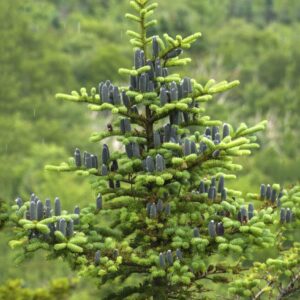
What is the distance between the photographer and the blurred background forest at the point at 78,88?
4572 centimetres

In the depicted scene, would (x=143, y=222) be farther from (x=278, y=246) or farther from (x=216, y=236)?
(x=278, y=246)

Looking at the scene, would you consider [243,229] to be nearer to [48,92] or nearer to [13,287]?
[13,287]

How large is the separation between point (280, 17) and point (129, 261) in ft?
363

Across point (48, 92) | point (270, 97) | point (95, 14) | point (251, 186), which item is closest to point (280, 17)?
point (95, 14)

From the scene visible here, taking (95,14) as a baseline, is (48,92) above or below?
A: below

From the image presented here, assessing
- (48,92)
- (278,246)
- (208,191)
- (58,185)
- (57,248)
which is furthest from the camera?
(48,92)

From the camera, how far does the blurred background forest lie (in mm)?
45719

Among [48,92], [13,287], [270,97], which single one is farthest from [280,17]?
[13,287]

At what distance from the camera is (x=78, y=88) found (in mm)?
62781

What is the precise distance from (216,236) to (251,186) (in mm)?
37199

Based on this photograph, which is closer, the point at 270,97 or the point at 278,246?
the point at 278,246

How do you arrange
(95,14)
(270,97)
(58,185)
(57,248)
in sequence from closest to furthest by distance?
(57,248)
(58,185)
(270,97)
(95,14)

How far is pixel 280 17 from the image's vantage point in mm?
115688

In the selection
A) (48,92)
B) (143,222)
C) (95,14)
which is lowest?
(143,222)
